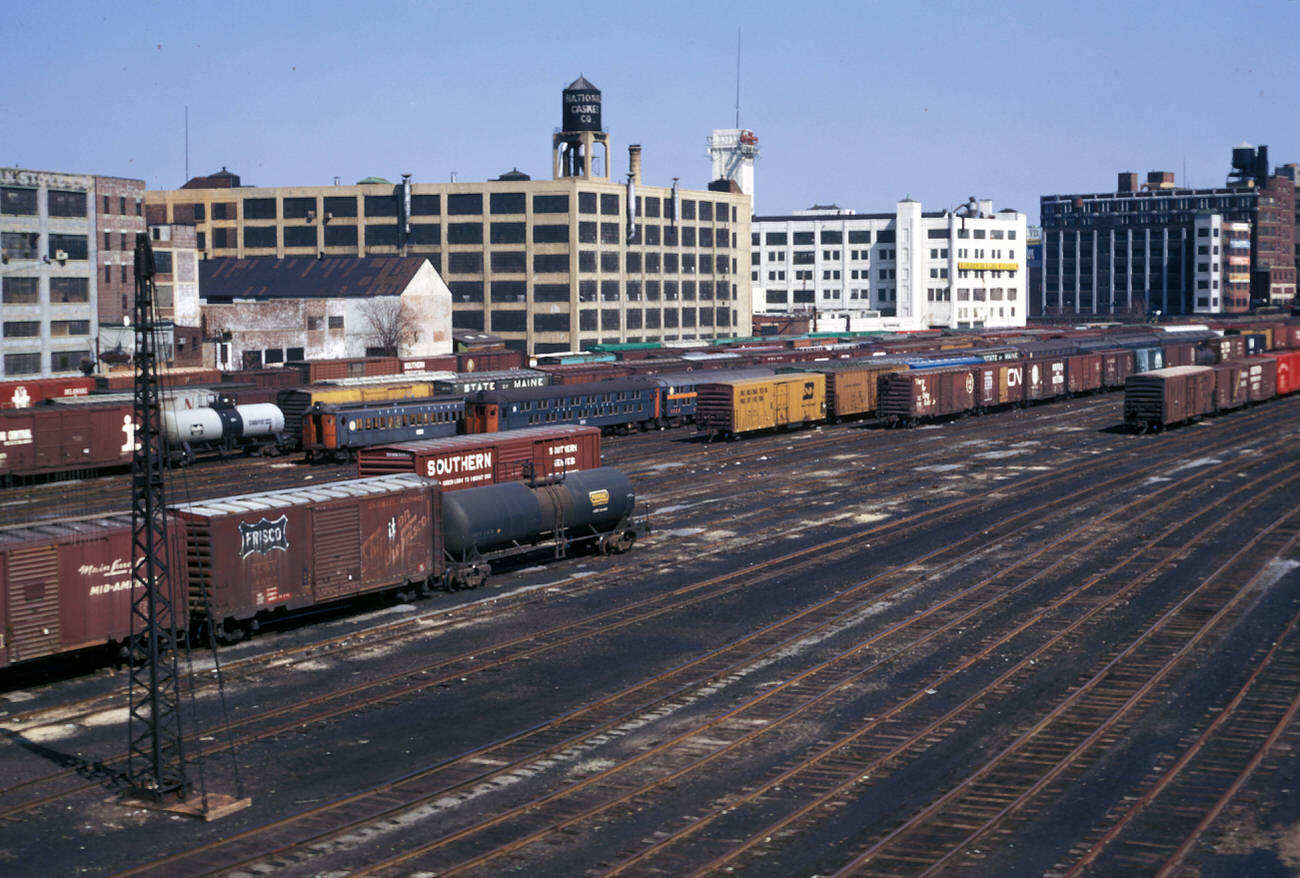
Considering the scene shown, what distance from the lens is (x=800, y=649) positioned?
1201 inches

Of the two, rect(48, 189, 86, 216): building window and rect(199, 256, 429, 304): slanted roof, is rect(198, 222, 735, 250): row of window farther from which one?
rect(48, 189, 86, 216): building window

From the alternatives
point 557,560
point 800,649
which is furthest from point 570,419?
point 800,649

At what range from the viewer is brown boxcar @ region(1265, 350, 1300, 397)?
9569 cm

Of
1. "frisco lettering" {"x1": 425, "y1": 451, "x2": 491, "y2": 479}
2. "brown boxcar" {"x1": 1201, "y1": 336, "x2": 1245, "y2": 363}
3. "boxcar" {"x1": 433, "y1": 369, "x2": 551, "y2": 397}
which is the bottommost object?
"frisco lettering" {"x1": 425, "y1": 451, "x2": 491, "y2": 479}

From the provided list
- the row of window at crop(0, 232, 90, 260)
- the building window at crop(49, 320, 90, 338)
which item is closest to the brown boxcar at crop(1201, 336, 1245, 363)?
the building window at crop(49, 320, 90, 338)

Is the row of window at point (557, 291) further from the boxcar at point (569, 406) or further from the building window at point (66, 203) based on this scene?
the boxcar at point (569, 406)

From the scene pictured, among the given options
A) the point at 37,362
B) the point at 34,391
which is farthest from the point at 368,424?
the point at 37,362

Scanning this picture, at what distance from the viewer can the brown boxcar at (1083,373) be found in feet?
309

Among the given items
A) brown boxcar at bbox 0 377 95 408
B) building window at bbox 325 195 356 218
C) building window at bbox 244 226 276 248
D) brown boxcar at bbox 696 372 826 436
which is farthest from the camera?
building window at bbox 244 226 276 248

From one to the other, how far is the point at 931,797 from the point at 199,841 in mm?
10964

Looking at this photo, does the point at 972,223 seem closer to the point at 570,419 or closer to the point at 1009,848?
the point at 570,419

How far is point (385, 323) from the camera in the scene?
355ft

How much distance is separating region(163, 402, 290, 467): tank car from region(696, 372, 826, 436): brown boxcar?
2122 cm

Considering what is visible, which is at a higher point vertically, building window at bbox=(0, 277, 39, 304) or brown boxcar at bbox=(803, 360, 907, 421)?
building window at bbox=(0, 277, 39, 304)
